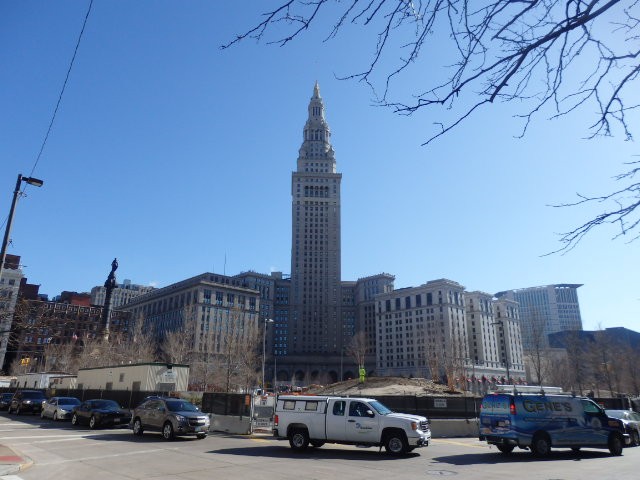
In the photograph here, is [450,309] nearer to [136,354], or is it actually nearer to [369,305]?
[369,305]

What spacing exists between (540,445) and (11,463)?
667 inches

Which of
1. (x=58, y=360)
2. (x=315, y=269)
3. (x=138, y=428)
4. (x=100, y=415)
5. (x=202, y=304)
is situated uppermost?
(x=315, y=269)

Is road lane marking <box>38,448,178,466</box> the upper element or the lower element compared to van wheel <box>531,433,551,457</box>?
lower

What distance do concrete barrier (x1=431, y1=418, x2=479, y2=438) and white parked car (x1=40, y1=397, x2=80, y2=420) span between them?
22451mm

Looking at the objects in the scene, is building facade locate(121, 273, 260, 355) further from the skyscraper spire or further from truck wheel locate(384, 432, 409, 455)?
truck wheel locate(384, 432, 409, 455)

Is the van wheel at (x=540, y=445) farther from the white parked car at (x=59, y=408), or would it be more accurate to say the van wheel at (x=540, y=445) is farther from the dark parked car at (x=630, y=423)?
the white parked car at (x=59, y=408)

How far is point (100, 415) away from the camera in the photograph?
24.7 meters

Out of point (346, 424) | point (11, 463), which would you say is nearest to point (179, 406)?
point (346, 424)

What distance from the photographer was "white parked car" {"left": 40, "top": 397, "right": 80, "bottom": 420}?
28672mm

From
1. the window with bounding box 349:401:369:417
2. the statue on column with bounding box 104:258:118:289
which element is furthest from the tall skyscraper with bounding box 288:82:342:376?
the window with bounding box 349:401:369:417

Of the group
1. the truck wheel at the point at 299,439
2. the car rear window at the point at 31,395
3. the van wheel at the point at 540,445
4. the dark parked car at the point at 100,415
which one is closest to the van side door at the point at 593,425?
the van wheel at the point at 540,445

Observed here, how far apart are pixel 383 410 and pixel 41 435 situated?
52.8 ft

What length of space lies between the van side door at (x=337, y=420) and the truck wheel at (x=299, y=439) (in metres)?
0.90

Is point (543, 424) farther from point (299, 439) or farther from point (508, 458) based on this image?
point (299, 439)
